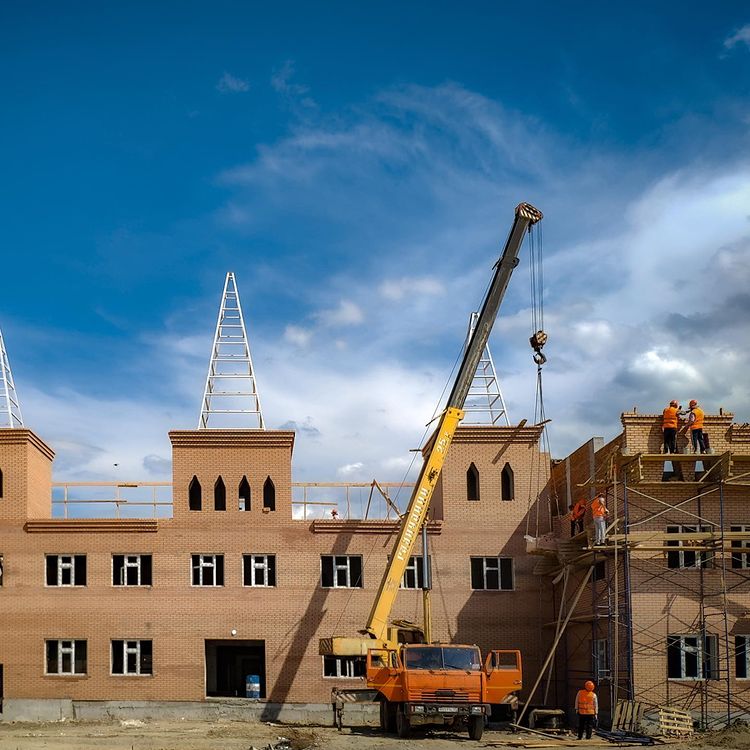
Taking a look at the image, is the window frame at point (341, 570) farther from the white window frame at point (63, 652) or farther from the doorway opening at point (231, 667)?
the doorway opening at point (231, 667)

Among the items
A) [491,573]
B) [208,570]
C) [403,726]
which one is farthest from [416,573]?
[403,726]

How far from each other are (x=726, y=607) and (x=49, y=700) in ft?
67.3

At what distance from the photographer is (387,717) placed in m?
29.9

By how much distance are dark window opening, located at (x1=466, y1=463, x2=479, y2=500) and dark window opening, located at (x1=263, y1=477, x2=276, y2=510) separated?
6326 millimetres

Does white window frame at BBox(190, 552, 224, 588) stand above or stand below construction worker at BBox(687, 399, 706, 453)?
below

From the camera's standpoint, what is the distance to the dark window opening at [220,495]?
37750 millimetres

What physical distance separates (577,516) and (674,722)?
655 cm

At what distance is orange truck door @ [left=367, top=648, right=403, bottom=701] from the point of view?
93.6 feet

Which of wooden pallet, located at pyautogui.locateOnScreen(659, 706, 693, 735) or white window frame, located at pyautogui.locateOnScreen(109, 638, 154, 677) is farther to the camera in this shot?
white window frame, located at pyautogui.locateOnScreen(109, 638, 154, 677)

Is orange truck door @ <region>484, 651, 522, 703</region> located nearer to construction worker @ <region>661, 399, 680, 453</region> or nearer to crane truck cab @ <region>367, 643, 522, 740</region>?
crane truck cab @ <region>367, 643, 522, 740</region>

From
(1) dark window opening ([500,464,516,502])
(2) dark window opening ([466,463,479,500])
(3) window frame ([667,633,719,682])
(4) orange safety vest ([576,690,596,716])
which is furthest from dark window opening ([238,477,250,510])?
(4) orange safety vest ([576,690,596,716])

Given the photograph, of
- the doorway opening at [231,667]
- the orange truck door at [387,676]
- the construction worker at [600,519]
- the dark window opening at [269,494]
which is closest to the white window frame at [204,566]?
the dark window opening at [269,494]

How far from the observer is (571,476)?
3712 centimetres

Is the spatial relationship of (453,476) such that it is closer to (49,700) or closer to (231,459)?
(231,459)
